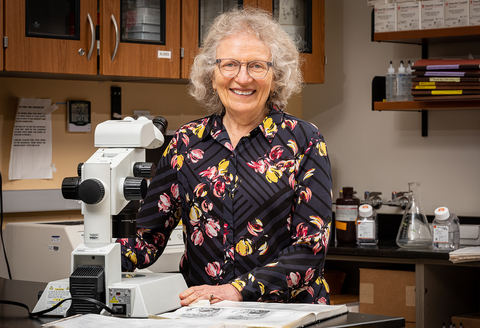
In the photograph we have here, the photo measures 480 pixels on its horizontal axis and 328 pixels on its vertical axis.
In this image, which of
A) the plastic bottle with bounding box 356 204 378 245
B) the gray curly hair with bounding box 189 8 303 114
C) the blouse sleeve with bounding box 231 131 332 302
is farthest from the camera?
the plastic bottle with bounding box 356 204 378 245

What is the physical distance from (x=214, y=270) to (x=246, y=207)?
0.17 meters

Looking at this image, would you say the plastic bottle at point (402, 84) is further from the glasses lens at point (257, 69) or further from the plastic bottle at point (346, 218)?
the glasses lens at point (257, 69)

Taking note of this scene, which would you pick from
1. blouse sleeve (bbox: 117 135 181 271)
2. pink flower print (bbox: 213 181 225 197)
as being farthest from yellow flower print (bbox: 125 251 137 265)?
pink flower print (bbox: 213 181 225 197)

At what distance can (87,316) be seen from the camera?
35.4 inches

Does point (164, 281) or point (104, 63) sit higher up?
point (104, 63)

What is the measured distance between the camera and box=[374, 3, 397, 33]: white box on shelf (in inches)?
100.0

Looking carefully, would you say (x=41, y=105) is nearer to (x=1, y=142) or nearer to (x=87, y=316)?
(x=1, y=142)

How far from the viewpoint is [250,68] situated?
1.38 meters

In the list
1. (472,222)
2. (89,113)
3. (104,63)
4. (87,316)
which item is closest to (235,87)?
(87,316)

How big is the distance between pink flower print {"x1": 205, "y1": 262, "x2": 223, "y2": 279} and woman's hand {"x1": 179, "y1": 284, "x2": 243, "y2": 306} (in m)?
0.15

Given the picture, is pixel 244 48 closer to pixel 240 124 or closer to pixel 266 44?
pixel 266 44

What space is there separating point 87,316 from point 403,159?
7.51ft

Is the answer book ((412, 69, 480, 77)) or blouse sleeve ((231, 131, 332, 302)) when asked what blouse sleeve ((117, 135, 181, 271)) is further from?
book ((412, 69, 480, 77))

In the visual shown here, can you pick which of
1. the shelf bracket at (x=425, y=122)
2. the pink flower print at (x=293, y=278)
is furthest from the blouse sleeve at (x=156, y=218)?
the shelf bracket at (x=425, y=122)
